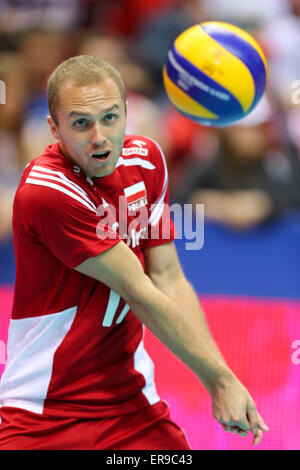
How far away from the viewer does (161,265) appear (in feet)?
10.8

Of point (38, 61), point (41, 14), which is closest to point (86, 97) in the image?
point (38, 61)

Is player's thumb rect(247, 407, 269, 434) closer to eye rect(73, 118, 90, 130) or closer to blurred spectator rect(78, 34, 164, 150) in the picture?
eye rect(73, 118, 90, 130)

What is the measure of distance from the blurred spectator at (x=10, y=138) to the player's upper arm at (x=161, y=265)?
9.03ft

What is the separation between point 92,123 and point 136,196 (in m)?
0.43

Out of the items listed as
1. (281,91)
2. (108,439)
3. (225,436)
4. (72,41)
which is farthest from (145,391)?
(72,41)

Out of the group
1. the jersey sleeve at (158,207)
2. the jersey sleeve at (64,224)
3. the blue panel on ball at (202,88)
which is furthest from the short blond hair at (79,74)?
the blue panel on ball at (202,88)

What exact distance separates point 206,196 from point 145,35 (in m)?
2.56

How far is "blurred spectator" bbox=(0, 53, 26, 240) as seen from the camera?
19.3 feet

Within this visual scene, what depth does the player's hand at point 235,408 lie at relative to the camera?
9.20 feet

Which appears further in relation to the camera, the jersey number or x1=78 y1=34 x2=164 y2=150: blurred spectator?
x1=78 y1=34 x2=164 y2=150: blurred spectator

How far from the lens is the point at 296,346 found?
5203 mm

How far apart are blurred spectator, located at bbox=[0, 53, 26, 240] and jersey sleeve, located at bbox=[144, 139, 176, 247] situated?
2753mm

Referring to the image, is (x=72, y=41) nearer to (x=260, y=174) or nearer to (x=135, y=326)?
(x=260, y=174)

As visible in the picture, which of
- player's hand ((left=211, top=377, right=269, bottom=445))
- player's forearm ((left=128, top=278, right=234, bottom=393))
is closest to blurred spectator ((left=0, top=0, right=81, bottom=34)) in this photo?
player's forearm ((left=128, top=278, right=234, bottom=393))
